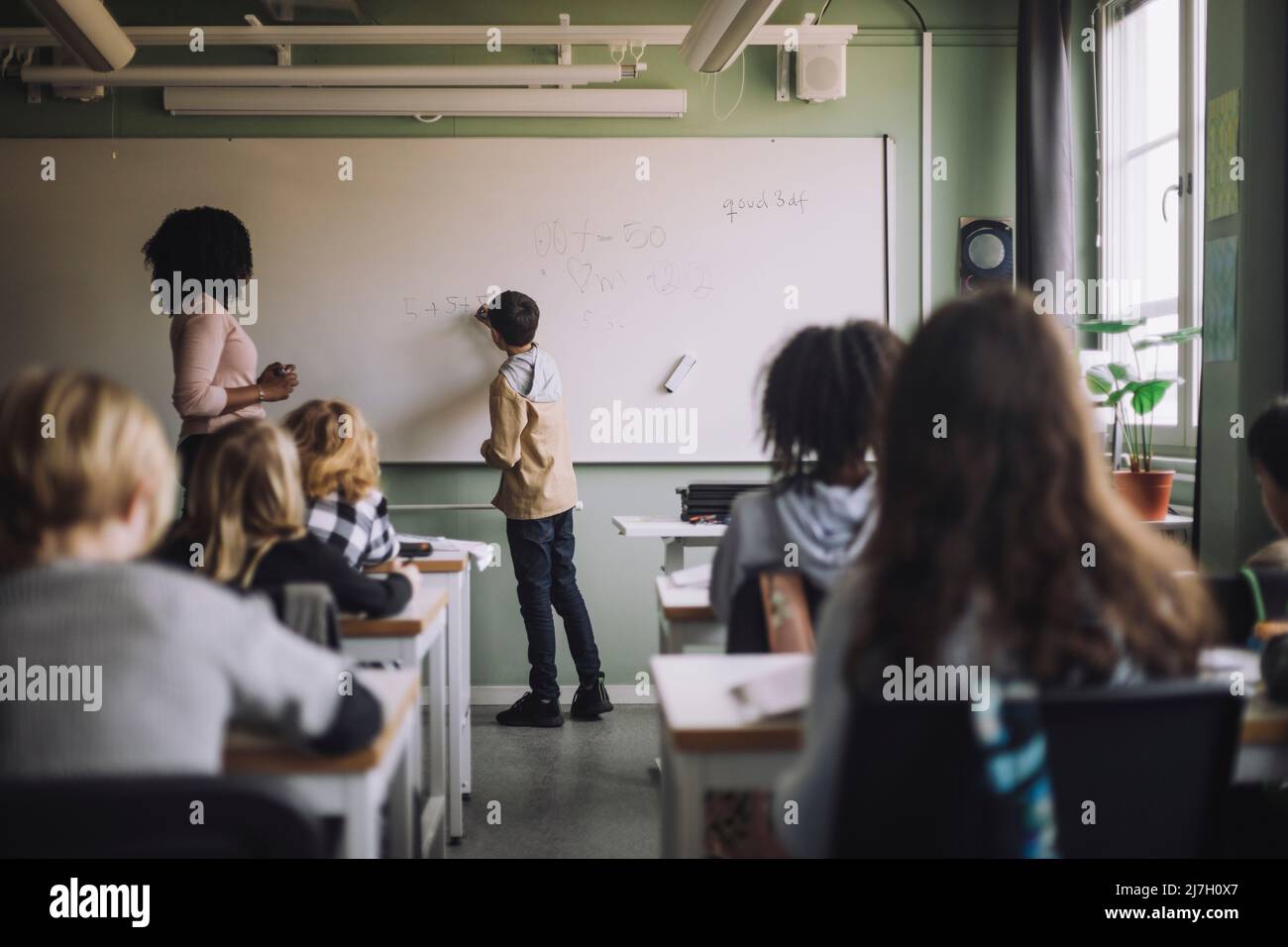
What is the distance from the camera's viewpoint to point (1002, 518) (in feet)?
3.18

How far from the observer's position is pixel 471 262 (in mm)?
4105

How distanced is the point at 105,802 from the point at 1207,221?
3.07 metres

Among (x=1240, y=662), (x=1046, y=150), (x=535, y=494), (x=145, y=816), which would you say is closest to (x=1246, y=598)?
(x=1240, y=662)

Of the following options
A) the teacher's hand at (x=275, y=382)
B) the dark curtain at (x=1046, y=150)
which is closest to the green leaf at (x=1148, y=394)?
the dark curtain at (x=1046, y=150)

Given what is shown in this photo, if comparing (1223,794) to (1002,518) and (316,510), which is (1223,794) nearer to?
(1002,518)

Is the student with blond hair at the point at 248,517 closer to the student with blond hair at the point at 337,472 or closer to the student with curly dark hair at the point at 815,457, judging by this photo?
the student with blond hair at the point at 337,472

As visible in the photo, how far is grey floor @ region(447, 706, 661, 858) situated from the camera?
2732 mm

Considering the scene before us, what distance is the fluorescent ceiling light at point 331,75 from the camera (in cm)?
381

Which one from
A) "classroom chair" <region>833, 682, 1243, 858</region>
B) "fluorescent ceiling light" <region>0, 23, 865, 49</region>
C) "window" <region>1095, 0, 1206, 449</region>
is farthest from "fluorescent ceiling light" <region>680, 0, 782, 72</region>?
"classroom chair" <region>833, 682, 1243, 858</region>

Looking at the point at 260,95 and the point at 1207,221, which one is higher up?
the point at 260,95

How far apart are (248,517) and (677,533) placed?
1.67 meters

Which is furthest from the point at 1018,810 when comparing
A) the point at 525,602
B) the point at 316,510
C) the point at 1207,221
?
the point at 525,602

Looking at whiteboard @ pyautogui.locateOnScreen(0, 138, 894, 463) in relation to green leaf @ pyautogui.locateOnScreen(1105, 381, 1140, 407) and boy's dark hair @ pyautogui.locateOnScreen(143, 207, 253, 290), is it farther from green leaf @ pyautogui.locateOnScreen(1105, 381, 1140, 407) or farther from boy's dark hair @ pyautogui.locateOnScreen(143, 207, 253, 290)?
green leaf @ pyautogui.locateOnScreen(1105, 381, 1140, 407)

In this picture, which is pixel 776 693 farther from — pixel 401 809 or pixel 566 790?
pixel 566 790
